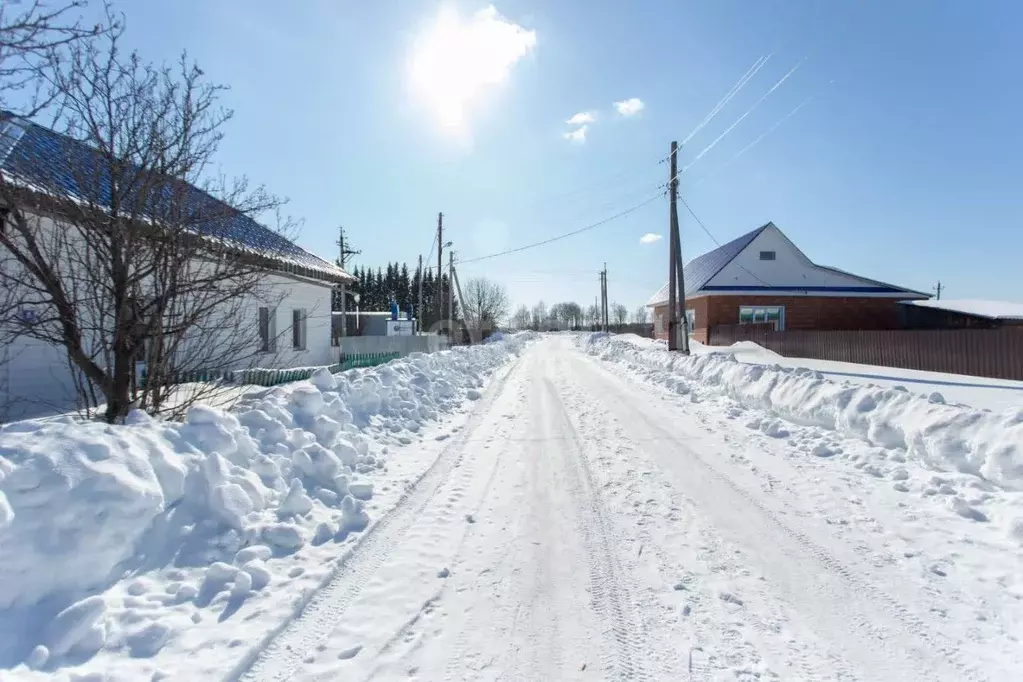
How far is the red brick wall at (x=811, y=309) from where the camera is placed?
28.2 metres

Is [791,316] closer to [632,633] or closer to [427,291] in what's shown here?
[632,633]

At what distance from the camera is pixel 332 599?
2996 mm

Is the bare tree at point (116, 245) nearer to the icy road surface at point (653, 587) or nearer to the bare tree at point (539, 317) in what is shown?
the icy road surface at point (653, 587)

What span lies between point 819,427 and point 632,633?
19.6 ft

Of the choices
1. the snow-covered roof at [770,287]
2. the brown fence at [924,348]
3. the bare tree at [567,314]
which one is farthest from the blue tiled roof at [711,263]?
the bare tree at [567,314]

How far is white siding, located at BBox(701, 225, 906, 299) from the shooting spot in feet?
92.4

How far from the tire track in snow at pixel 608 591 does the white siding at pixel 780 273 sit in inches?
1030

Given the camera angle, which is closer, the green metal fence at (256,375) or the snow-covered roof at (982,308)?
the green metal fence at (256,375)

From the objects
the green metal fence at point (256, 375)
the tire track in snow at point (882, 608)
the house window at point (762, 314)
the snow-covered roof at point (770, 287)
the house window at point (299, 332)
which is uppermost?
the snow-covered roof at point (770, 287)

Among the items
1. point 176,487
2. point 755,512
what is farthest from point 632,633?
point 176,487

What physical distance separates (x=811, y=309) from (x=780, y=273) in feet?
8.85

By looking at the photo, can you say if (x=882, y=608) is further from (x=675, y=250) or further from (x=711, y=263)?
(x=711, y=263)

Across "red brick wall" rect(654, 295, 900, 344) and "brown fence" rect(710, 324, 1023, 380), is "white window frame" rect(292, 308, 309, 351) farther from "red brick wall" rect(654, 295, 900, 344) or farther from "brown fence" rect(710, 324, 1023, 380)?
"red brick wall" rect(654, 295, 900, 344)

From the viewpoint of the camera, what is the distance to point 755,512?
4312 mm
